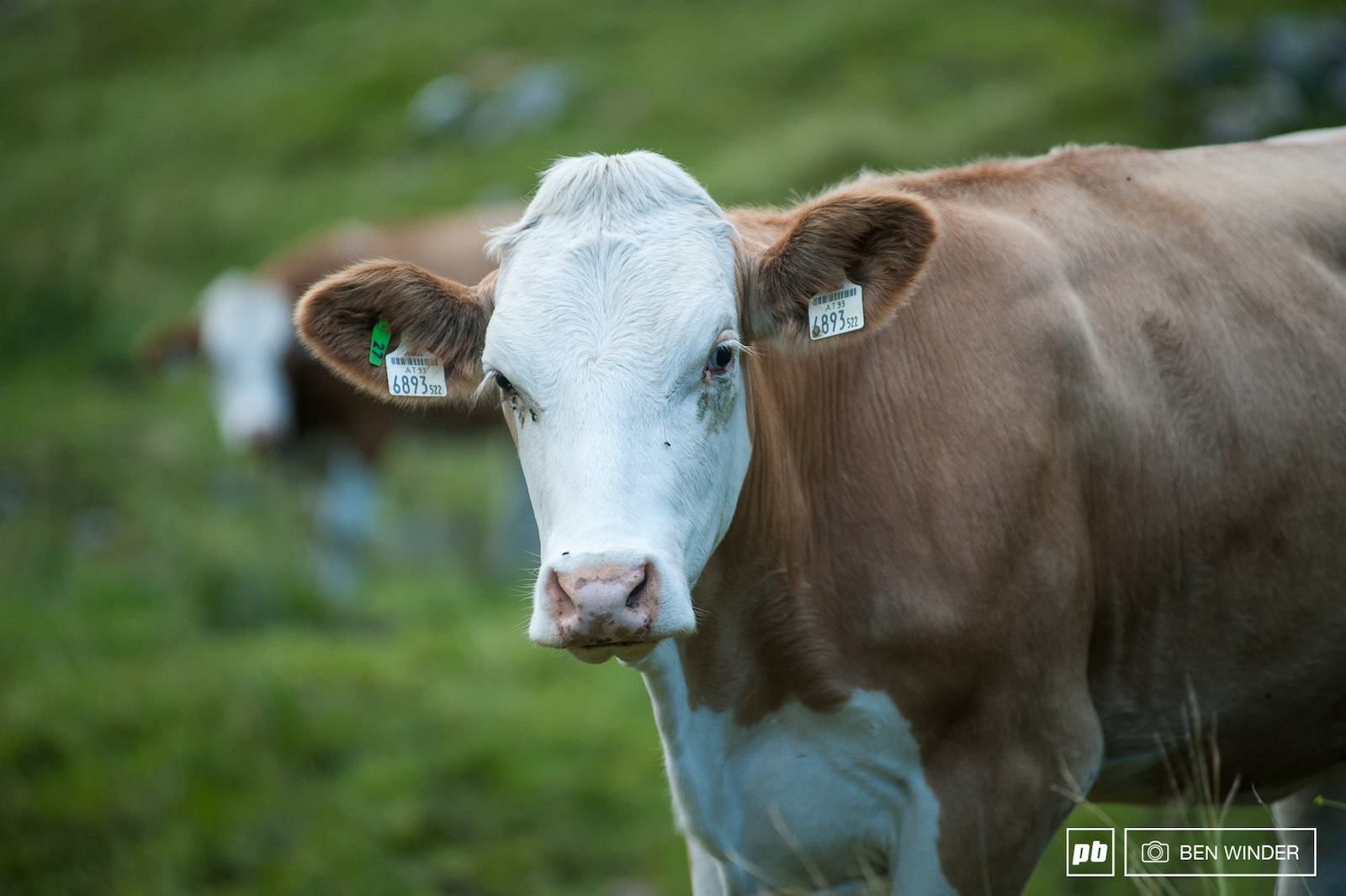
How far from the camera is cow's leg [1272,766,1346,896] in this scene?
340cm

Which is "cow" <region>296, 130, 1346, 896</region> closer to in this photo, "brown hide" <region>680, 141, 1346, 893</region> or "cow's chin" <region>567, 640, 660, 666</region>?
"brown hide" <region>680, 141, 1346, 893</region>

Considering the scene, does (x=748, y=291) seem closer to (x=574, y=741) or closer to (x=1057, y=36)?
(x=574, y=741)

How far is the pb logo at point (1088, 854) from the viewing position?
3.61 m

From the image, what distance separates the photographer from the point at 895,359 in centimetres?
295

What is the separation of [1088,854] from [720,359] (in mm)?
2504

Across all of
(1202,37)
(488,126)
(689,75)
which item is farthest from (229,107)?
(1202,37)

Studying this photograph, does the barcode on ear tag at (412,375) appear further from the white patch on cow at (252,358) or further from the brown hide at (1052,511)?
the white patch on cow at (252,358)

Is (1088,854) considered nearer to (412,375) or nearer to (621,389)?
(621,389)

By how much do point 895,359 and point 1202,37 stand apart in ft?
45.0

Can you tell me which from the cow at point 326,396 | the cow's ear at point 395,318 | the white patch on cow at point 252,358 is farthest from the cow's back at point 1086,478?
the white patch on cow at point 252,358

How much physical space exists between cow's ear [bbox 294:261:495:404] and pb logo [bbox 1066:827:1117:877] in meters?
2.44

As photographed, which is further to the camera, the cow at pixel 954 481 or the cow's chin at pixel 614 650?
the cow at pixel 954 481

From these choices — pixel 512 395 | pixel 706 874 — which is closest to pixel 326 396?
pixel 706 874

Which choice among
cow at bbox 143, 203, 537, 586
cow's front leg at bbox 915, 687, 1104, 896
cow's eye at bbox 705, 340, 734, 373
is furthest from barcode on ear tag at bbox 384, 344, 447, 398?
cow at bbox 143, 203, 537, 586
